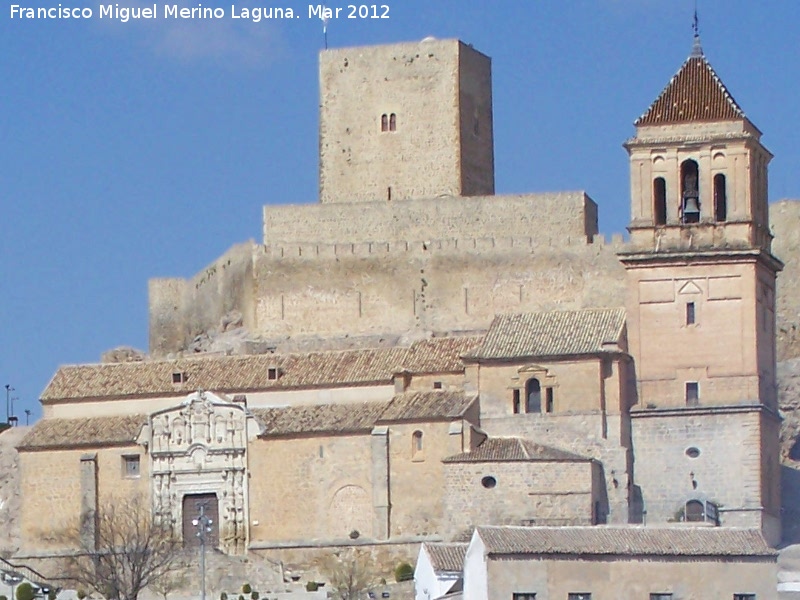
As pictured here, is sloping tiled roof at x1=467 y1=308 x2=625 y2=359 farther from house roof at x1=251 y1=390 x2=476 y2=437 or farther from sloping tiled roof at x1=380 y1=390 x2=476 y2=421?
Result: house roof at x1=251 y1=390 x2=476 y2=437

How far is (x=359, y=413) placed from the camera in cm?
7412

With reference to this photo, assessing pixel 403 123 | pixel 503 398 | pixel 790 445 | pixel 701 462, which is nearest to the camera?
pixel 701 462

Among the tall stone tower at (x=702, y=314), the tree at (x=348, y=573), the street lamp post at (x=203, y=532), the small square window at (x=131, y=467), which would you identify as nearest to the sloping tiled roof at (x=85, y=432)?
the small square window at (x=131, y=467)

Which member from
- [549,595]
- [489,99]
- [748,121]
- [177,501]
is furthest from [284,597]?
[489,99]

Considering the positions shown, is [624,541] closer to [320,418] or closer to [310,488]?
[310,488]

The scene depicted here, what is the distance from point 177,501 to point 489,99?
18822mm

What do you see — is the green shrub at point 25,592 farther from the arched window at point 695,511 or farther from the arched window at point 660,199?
the arched window at point 660,199

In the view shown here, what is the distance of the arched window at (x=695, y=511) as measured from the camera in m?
70.7

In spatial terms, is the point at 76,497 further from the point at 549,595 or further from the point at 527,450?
the point at 549,595

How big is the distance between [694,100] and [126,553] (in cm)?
1834

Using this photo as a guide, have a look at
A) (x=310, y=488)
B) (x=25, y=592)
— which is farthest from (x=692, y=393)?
(x=25, y=592)

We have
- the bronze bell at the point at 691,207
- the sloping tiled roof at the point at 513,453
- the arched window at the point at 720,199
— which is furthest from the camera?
the bronze bell at the point at 691,207

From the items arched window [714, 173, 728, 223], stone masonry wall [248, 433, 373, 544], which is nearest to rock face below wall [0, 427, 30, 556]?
stone masonry wall [248, 433, 373, 544]

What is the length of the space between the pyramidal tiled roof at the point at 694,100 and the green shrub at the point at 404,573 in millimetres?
12867
